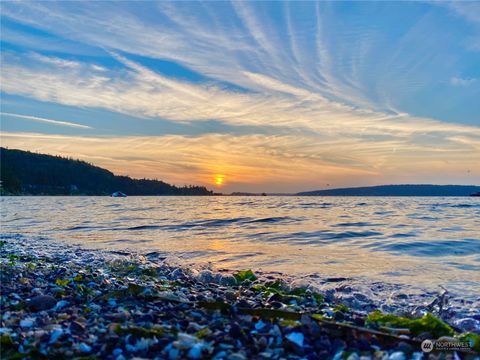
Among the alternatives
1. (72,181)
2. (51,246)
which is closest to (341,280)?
(51,246)

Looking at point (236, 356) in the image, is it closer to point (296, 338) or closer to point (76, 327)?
point (296, 338)

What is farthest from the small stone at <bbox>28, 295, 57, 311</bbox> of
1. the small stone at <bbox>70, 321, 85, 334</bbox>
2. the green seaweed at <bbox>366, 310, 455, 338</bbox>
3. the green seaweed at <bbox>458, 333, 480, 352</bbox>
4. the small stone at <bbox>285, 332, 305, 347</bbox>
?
the green seaweed at <bbox>458, 333, 480, 352</bbox>

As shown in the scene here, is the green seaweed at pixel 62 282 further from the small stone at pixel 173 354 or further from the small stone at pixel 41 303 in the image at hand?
the small stone at pixel 173 354

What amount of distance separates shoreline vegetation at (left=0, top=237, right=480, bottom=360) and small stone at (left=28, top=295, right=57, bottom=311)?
2 cm

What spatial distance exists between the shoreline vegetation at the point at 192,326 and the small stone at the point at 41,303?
0.02 metres

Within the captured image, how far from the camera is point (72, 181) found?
18938 centimetres

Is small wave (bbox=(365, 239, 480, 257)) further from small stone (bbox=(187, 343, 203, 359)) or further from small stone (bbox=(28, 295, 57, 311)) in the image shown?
small stone (bbox=(28, 295, 57, 311))

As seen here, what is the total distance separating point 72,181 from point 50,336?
200095mm

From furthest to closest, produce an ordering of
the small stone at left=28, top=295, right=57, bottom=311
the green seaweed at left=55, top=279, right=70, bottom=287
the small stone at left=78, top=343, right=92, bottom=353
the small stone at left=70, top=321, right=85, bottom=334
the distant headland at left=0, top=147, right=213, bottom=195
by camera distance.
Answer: the distant headland at left=0, top=147, right=213, bottom=195 < the green seaweed at left=55, top=279, right=70, bottom=287 < the small stone at left=28, top=295, right=57, bottom=311 < the small stone at left=70, top=321, right=85, bottom=334 < the small stone at left=78, top=343, right=92, bottom=353

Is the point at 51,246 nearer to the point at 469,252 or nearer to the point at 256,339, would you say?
the point at 256,339

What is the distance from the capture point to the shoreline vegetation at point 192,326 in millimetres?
4652

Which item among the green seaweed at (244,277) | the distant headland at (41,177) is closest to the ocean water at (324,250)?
the green seaweed at (244,277)

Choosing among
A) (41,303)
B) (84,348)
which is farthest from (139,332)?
(41,303)

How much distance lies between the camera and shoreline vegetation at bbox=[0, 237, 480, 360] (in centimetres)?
465
